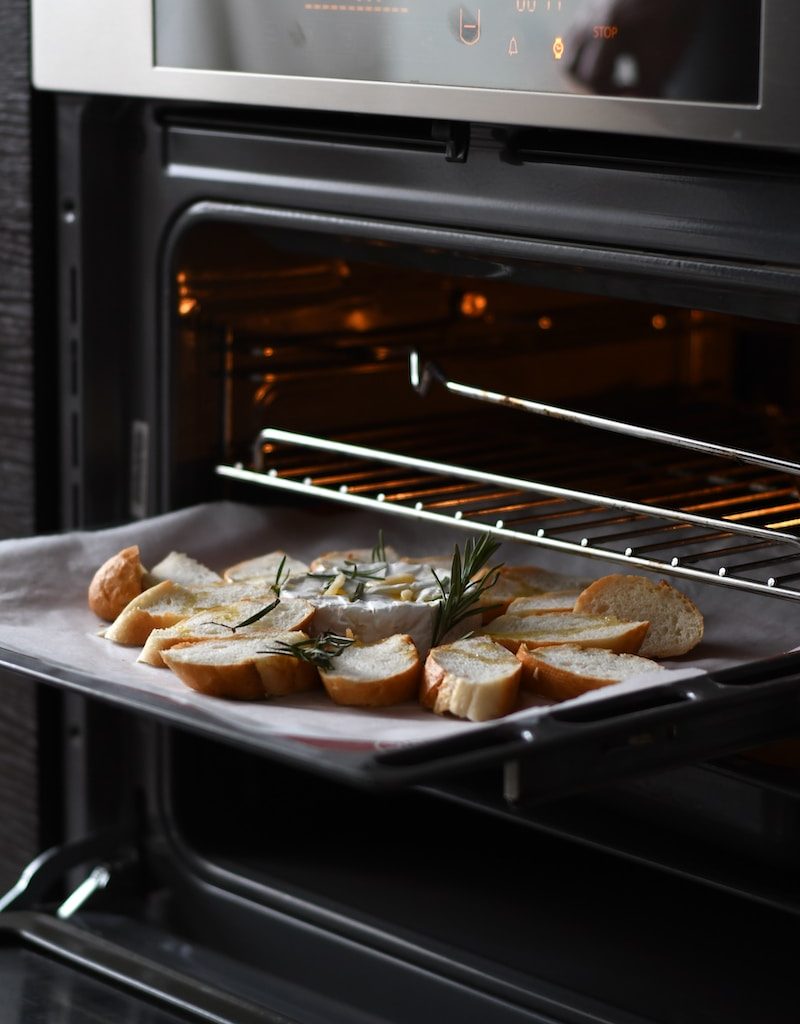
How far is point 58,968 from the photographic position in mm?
1017

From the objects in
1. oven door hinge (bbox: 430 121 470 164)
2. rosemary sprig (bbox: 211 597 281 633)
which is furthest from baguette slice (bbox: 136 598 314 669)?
oven door hinge (bbox: 430 121 470 164)

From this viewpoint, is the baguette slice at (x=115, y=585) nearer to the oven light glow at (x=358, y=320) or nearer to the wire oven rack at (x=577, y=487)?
the wire oven rack at (x=577, y=487)

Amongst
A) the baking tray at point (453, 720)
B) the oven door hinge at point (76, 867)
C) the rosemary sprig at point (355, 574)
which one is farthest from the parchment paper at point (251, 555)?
the oven door hinge at point (76, 867)

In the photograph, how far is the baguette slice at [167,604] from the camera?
0.93m

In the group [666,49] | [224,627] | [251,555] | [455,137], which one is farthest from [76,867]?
[666,49]

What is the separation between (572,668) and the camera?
2.72 ft

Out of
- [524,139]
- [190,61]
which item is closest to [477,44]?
[524,139]

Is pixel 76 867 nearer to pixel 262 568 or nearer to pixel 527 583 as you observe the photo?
pixel 262 568

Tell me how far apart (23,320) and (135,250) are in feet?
0.32

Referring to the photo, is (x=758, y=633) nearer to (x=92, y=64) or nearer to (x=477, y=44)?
(x=477, y=44)

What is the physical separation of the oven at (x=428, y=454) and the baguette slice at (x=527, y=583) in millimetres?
32

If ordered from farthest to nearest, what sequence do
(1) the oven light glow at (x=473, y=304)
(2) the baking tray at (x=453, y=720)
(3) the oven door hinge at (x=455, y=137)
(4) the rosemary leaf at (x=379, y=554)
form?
(1) the oven light glow at (x=473, y=304), (4) the rosemary leaf at (x=379, y=554), (3) the oven door hinge at (x=455, y=137), (2) the baking tray at (x=453, y=720)

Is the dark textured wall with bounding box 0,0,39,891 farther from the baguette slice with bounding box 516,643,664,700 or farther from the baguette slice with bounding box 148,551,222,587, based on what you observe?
the baguette slice with bounding box 516,643,664,700

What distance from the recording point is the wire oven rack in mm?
888
